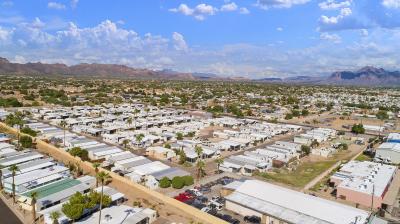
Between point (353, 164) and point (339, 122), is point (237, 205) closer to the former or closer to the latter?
point (353, 164)

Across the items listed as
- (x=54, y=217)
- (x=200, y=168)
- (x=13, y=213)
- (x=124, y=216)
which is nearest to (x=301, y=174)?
(x=200, y=168)

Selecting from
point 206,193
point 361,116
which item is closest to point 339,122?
point 361,116

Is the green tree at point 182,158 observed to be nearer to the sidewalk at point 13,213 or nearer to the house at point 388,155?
the sidewalk at point 13,213

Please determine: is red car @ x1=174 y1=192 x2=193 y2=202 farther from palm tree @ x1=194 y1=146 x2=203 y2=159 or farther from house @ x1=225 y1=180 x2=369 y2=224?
palm tree @ x1=194 y1=146 x2=203 y2=159

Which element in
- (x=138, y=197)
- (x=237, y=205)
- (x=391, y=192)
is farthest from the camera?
(x=391, y=192)

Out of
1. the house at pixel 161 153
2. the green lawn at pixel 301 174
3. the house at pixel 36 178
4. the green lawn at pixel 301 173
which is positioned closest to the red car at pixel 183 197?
the green lawn at pixel 301 173

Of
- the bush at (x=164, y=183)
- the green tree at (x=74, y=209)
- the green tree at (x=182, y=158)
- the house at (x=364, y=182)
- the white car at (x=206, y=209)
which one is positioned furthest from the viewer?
the green tree at (x=182, y=158)

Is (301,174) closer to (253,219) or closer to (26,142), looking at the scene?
(253,219)
